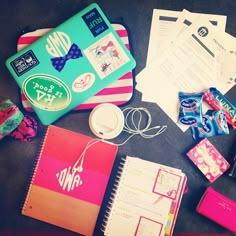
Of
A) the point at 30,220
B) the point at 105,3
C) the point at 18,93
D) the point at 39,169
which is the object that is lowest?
the point at 30,220

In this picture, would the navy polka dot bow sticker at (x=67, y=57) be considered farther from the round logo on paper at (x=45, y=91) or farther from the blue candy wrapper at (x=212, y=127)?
the blue candy wrapper at (x=212, y=127)

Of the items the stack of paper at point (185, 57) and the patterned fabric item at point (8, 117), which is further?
the stack of paper at point (185, 57)

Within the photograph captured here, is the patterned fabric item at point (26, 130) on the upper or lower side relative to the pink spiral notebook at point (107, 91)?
lower

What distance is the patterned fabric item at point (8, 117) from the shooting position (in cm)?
79

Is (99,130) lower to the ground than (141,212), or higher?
higher

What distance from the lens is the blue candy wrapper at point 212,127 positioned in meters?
0.88

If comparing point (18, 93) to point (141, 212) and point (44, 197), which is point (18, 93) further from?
point (141, 212)

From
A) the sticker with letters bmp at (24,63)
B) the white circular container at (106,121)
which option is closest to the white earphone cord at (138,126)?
the white circular container at (106,121)

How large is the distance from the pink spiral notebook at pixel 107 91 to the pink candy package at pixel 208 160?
218mm

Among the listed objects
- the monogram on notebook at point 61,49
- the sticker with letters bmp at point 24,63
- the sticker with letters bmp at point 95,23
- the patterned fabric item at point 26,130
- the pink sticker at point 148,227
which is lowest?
the pink sticker at point 148,227

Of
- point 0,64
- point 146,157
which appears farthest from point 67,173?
point 0,64

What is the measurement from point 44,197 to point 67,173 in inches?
3.2

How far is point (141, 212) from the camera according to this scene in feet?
2.71

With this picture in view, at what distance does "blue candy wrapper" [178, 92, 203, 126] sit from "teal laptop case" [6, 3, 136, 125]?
0.54 feet
